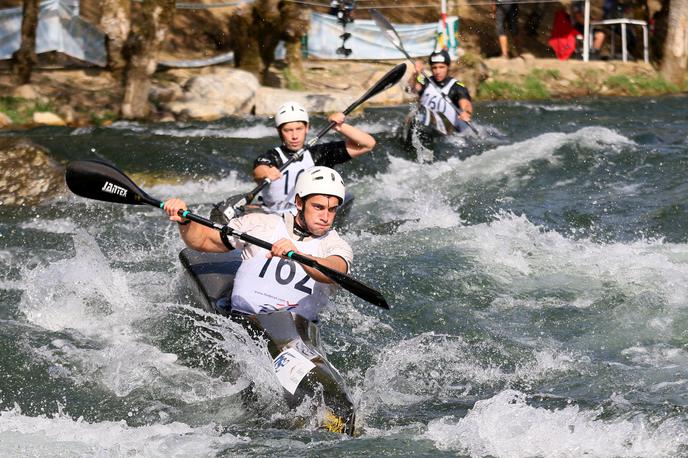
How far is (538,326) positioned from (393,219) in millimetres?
3612

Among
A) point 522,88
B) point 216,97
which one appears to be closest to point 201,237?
point 216,97

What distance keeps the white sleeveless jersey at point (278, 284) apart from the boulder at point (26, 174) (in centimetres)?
581

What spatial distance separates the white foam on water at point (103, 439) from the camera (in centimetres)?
588

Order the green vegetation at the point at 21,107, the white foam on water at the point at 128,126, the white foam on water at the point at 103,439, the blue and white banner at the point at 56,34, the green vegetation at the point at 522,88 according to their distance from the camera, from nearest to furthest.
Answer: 1. the white foam on water at the point at 103,439
2. the white foam on water at the point at 128,126
3. the green vegetation at the point at 21,107
4. the blue and white banner at the point at 56,34
5. the green vegetation at the point at 522,88

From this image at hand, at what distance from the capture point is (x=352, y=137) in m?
9.33

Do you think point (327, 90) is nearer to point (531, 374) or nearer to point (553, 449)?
point (531, 374)

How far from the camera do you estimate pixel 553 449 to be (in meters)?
5.93

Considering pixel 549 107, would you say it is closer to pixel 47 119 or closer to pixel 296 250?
pixel 47 119

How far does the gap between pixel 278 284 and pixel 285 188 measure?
271cm

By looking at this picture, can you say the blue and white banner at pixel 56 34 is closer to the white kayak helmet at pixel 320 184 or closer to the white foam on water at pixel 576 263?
the white foam on water at pixel 576 263

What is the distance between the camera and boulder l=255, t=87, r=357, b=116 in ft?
54.8

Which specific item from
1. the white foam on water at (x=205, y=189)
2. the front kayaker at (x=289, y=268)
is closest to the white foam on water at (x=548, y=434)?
the front kayaker at (x=289, y=268)

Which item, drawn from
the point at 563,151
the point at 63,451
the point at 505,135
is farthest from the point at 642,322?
the point at 505,135

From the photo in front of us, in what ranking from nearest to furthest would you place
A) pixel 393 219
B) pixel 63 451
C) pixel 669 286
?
pixel 63 451, pixel 669 286, pixel 393 219
